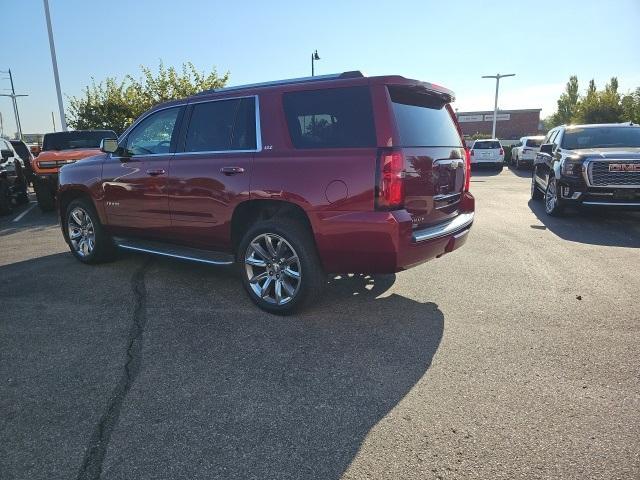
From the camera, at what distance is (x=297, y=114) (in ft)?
12.9

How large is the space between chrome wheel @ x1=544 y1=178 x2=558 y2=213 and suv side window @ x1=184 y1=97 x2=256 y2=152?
6.79m

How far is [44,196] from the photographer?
430 inches

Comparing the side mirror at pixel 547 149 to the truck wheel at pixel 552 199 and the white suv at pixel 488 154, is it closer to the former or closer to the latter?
the truck wheel at pixel 552 199

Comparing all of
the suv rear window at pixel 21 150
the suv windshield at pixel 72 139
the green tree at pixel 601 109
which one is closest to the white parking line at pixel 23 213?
the suv windshield at pixel 72 139

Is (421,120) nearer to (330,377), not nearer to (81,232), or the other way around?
(330,377)

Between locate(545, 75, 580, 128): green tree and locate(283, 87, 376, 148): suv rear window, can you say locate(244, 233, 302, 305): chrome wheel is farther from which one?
locate(545, 75, 580, 128): green tree

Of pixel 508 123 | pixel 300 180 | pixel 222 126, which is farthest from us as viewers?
pixel 508 123

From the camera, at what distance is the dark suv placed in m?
7.54

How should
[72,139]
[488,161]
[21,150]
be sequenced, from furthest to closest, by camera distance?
[488,161], [21,150], [72,139]

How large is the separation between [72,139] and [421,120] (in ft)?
34.5

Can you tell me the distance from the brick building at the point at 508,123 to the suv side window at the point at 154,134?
62823mm

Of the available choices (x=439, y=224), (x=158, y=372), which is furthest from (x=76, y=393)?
(x=439, y=224)

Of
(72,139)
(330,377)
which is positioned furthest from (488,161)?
(330,377)

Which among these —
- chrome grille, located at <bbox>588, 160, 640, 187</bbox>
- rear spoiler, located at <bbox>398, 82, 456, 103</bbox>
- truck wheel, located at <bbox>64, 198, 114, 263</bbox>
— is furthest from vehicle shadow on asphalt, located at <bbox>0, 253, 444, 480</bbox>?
chrome grille, located at <bbox>588, 160, 640, 187</bbox>
